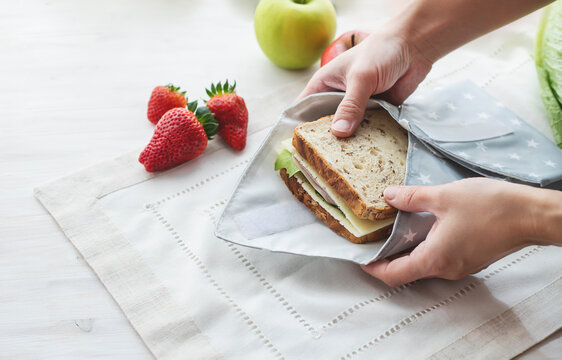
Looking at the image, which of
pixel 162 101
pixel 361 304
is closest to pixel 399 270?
pixel 361 304

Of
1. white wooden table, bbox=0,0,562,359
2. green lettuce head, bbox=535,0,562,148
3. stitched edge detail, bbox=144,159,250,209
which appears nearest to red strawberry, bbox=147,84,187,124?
white wooden table, bbox=0,0,562,359

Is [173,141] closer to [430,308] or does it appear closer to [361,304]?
[361,304]

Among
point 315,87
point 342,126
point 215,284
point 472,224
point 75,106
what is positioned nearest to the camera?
point 472,224

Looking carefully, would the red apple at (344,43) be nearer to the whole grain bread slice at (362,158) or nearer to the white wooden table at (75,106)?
the white wooden table at (75,106)

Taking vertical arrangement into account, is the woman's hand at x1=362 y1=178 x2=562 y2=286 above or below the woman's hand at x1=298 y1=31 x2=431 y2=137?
below

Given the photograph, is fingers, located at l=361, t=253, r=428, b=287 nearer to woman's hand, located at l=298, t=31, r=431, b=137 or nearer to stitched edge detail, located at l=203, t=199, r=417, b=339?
stitched edge detail, located at l=203, t=199, r=417, b=339
